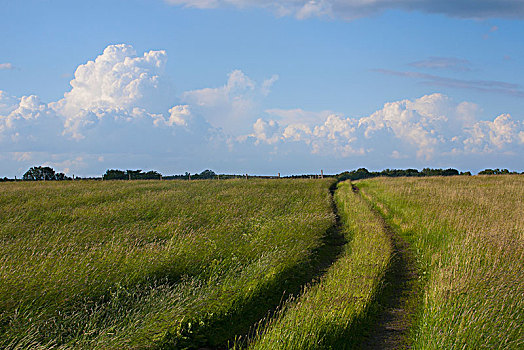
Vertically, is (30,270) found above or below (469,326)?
above

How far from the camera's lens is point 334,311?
6.42m

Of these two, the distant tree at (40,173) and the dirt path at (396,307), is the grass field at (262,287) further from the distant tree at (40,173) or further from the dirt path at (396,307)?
the distant tree at (40,173)

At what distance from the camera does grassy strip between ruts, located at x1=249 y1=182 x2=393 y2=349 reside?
18.1ft

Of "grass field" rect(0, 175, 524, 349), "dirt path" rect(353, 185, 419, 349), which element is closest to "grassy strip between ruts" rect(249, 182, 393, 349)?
"grass field" rect(0, 175, 524, 349)

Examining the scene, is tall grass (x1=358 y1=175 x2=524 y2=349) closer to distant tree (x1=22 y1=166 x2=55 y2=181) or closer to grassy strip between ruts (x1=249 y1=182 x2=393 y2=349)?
grassy strip between ruts (x1=249 y1=182 x2=393 y2=349)

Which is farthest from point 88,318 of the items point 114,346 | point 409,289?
point 409,289

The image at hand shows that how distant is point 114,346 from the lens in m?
5.32

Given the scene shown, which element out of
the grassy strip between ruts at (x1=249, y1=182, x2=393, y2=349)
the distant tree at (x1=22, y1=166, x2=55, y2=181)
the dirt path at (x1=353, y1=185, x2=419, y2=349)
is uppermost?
the distant tree at (x1=22, y1=166, x2=55, y2=181)

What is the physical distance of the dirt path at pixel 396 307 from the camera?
21.3 ft

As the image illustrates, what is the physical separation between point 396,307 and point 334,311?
86.0 inches

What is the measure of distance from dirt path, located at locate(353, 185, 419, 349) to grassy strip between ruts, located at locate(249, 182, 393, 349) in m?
0.21

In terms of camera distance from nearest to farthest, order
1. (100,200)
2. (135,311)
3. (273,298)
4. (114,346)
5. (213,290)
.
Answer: (114,346), (135,311), (213,290), (273,298), (100,200)

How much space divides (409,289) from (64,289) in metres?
6.92

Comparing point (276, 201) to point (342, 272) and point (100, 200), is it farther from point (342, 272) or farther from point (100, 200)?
point (342, 272)
